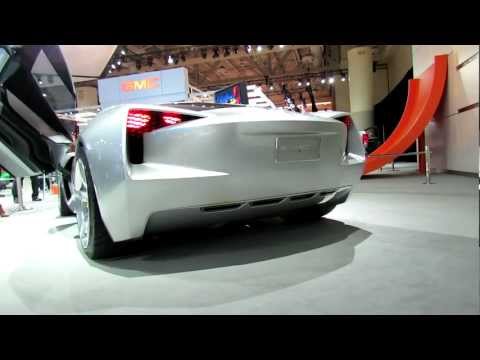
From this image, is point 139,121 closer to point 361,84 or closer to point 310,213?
→ point 310,213

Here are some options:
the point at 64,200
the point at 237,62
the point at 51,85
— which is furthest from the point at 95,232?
the point at 237,62

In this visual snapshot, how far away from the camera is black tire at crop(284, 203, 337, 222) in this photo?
284 centimetres

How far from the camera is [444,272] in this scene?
1541mm

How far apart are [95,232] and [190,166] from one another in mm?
728

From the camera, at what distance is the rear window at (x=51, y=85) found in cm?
464

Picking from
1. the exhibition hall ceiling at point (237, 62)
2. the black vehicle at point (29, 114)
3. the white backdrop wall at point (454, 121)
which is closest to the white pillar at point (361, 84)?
the exhibition hall ceiling at point (237, 62)

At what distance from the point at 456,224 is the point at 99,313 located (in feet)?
7.80

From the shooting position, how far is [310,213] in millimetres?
2930

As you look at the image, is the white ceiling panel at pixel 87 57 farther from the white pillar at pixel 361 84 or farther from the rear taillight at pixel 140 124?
the white pillar at pixel 361 84

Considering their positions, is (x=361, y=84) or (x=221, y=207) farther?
(x=361, y=84)

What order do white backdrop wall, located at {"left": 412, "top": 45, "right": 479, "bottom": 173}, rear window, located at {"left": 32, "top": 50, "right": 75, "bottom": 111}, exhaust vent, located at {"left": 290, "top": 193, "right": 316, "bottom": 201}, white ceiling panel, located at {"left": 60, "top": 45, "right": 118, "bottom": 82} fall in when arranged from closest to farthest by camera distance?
exhaust vent, located at {"left": 290, "top": 193, "right": 316, "bottom": 201}
rear window, located at {"left": 32, "top": 50, "right": 75, "bottom": 111}
white backdrop wall, located at {"left": 412, "top": 45, "right": 479, "bottom": 173}
white ceiling panel, located at {"left": 60, "top": 45, "right": 118, "bottom": 82}

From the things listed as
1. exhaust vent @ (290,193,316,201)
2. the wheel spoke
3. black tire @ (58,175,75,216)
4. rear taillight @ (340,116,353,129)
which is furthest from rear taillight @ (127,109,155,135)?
black tire @ (58,175,75,216)

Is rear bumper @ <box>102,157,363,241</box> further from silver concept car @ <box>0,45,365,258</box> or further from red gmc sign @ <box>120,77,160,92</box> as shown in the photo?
red gmc sign @ <box>120,77,160,92</box>

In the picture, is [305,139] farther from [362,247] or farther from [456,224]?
[456,224]
